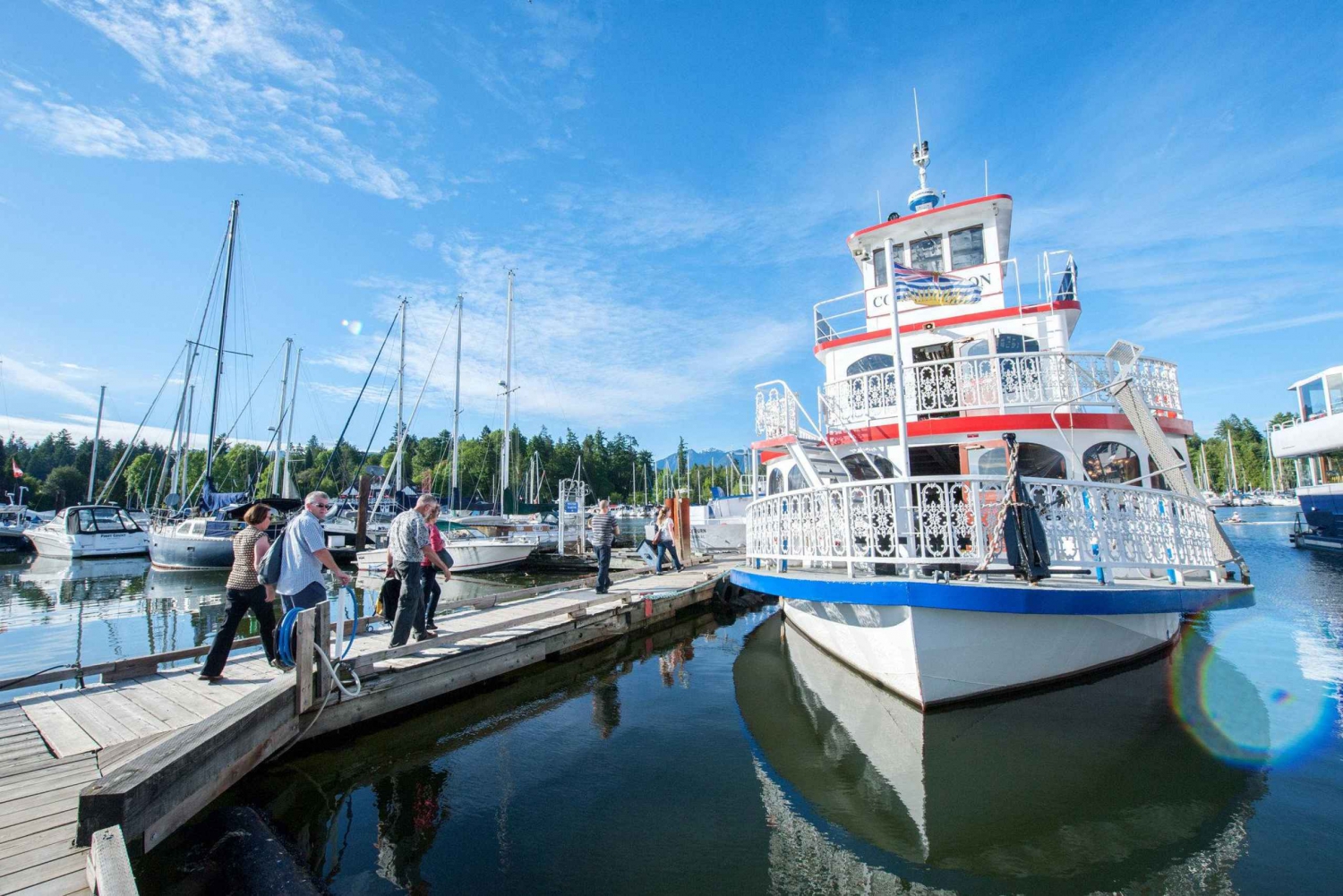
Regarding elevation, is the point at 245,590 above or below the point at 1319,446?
below

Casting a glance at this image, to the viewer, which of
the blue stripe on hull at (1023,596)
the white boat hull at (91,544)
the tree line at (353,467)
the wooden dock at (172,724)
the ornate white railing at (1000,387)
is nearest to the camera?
the wooden dock at (172,724)

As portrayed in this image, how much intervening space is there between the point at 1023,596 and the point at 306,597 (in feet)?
22.4

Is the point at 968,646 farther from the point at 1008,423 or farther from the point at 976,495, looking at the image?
the point at 1008,423

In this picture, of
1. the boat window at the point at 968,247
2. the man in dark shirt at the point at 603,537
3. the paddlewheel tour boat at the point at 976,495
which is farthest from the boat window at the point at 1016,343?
the man in dark shirt at the point at 603,537

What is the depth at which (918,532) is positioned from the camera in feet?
19.5

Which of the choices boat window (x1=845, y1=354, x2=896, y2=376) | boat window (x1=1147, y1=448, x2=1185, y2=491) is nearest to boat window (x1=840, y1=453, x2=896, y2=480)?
boat window (x1=845, y1=354, x2=896, y2=376)

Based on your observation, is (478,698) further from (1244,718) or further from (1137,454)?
(1137,454)

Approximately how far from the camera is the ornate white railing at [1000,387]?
27.7ft

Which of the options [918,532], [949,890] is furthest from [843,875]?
[918,532]

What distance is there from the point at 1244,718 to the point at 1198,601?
1294 mm

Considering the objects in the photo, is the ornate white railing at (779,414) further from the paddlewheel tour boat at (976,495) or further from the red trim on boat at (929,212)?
the red trim on boat at (929,212)

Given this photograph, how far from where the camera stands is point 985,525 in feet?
20.8

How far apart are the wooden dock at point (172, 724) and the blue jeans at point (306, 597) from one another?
0.34m

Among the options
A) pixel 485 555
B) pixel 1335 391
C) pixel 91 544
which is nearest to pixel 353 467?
pixel 91 544
